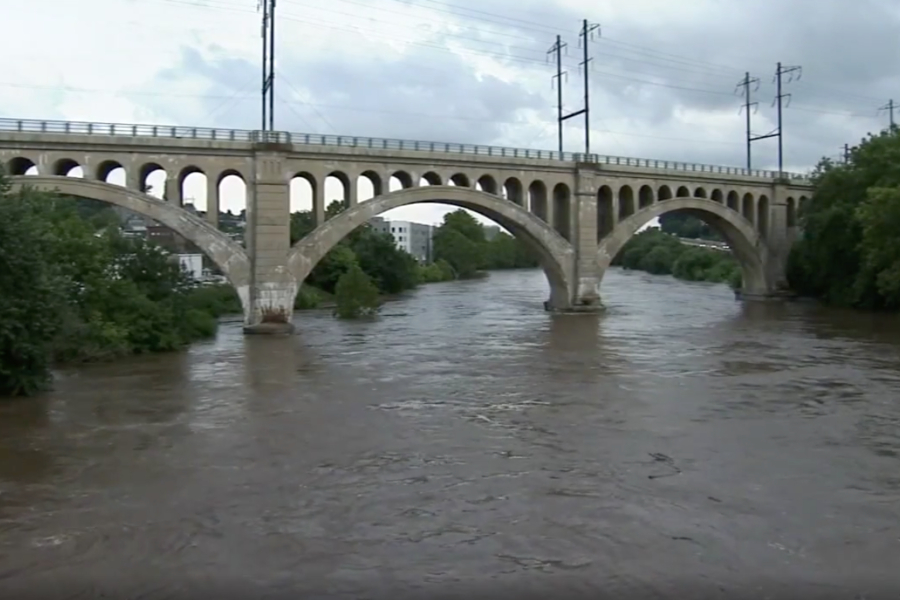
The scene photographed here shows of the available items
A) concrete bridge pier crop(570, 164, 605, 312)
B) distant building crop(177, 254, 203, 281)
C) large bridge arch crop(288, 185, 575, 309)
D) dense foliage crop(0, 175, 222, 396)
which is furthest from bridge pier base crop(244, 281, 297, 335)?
distant building crop(177, 254, 203, 281)

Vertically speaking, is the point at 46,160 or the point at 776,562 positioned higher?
the point at 46,160

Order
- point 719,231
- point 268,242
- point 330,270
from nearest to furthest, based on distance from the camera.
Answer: point 268,242 < point 719,231 < point 330,270

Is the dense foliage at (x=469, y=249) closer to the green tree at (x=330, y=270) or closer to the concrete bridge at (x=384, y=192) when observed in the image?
the green tree at (x=330, y=270)

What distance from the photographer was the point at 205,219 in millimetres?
34875

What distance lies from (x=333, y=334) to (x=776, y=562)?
96.3ft

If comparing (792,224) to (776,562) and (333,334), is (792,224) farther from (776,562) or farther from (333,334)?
(776,562)

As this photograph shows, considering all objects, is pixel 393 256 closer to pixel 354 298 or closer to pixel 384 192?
pixel 354 298

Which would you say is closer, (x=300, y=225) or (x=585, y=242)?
(x=585, y=242)

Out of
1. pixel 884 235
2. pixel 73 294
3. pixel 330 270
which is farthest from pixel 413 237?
pixel 73 294

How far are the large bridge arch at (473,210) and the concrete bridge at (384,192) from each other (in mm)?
62

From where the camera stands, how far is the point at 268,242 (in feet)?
116

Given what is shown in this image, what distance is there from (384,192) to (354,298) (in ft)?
28.7

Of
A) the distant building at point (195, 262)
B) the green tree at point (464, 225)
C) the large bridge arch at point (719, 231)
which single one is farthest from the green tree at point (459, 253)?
the large bridge arch at point (719, 231)

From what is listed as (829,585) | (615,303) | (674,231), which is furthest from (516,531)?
(674,231)
